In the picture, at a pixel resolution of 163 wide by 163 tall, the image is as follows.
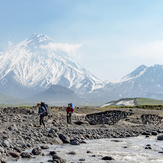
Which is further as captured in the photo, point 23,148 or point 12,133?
point 12,133

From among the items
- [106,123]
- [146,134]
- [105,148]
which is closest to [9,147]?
[105,148]

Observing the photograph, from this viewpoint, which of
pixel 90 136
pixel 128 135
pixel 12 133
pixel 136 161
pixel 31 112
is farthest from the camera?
pixel 31 112

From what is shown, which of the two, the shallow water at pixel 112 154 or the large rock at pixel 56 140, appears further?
the large rock at pixel 56 140

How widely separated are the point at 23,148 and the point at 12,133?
4592mm

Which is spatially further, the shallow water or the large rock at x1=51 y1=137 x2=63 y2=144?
the large rock at x1=51 y1=137 x2=63 y2=144

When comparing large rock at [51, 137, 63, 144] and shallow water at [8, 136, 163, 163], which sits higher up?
large rock at [51, 137, 63, 144]

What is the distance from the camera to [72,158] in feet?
45.1

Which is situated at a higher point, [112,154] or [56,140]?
[56,140]

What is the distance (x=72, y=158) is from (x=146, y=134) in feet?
44.5

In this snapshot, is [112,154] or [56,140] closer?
[112,154]

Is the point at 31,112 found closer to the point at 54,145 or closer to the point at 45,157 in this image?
the point at 54,145

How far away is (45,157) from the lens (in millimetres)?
13703

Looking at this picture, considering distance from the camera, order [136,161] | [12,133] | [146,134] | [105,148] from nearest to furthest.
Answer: [136,161]
[105,148]
[12,133]
[146,134]

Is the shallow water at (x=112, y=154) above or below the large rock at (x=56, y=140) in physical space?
below
